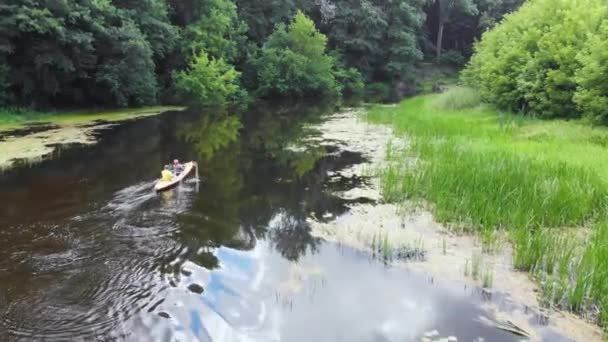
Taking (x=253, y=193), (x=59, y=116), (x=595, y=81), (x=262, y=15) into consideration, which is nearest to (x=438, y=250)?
(x=253, y=193)

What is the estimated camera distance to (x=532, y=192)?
7.57m

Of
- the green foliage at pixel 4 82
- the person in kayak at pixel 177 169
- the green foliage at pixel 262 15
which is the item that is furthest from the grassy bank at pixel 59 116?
the green foliage at pixel 262 15

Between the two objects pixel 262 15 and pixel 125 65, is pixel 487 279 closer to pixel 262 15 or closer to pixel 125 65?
pixel 125 65

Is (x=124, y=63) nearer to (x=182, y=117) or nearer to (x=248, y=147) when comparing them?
(x=182, y=117)

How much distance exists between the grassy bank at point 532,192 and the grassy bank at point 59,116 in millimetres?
13572

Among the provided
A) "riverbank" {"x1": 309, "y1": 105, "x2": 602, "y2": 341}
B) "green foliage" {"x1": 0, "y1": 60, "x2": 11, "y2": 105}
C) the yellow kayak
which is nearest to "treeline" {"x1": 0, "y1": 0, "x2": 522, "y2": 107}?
"green foliage" {"x1": 0, "y1": 60, "x2": 11, "y2": 105}

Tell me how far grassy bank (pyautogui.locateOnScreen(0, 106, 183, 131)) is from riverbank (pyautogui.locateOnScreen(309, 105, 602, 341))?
1404 centimetres

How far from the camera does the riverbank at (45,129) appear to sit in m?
13.2

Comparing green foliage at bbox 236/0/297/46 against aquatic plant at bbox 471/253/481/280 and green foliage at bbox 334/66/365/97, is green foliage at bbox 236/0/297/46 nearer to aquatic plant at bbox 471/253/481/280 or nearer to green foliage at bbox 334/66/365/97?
green foliage at bbox 334/66/365/97

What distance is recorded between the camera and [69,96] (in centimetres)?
2289

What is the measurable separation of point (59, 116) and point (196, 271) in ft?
56.9

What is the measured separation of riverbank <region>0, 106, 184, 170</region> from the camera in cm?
1323

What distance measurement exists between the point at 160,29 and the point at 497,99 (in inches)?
671

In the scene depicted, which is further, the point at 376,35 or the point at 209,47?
the point at 376,35
